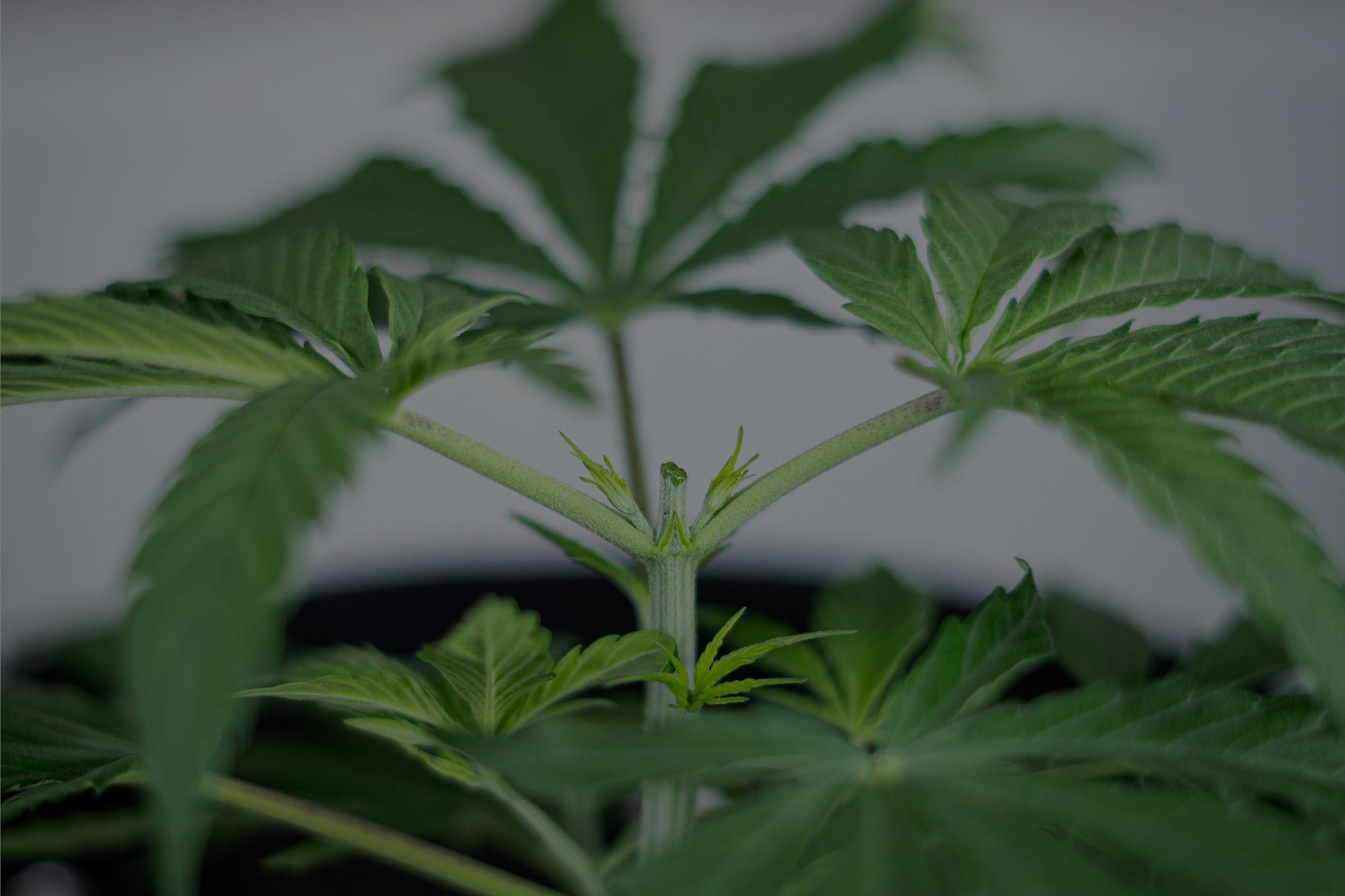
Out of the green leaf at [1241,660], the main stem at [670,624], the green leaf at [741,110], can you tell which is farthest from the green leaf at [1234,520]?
the green leaf at [741,110]

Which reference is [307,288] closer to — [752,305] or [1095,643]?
[752,305]

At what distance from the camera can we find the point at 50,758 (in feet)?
1.07

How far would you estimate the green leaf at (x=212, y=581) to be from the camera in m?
0.18

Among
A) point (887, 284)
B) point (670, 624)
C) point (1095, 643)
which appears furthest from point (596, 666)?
point (1095, 643)

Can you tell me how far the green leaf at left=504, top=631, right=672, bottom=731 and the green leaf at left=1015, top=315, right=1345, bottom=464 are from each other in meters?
0.13

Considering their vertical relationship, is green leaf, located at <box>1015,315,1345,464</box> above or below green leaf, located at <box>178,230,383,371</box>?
below

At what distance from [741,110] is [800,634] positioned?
0.33 m

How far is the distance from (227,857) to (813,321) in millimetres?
427

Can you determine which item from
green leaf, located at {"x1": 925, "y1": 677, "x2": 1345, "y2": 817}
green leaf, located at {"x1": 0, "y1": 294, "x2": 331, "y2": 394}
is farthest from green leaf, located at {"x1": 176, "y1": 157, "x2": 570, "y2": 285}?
green leaf, located at {"x1": 925, "y1": 677, "x2": 1345, "y2": 817}

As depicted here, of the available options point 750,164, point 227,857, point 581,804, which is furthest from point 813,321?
point 227,857

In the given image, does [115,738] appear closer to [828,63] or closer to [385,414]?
[385,414]

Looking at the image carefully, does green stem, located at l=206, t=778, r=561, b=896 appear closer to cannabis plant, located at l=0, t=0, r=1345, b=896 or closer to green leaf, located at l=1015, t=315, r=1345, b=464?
cannabis plant, located at l=0, t=0, r=1345, b=896

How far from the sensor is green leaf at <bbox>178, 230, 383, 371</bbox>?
292mm

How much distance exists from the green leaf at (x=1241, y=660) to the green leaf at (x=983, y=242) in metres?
0.21
